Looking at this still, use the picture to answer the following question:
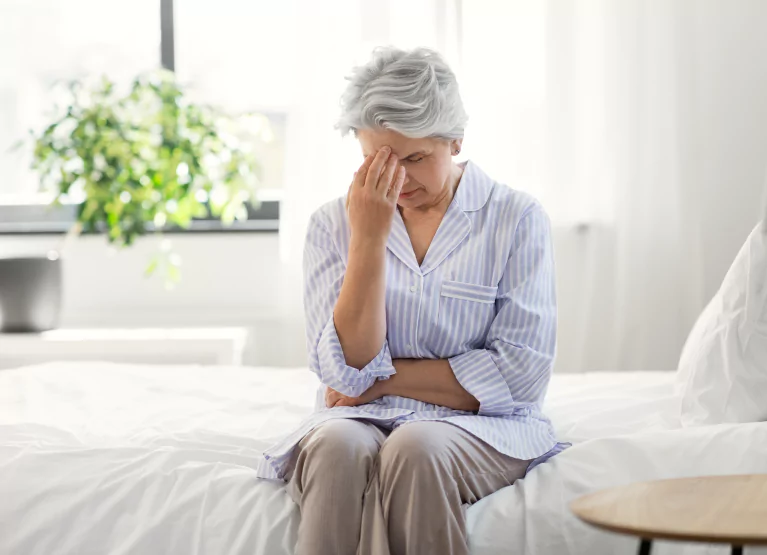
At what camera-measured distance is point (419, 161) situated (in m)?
1.72

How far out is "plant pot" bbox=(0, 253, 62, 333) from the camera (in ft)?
10.3

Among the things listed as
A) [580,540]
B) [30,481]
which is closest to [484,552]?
[580,540]

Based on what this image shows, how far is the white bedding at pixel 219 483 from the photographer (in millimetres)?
1425

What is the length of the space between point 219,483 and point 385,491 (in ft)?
0.99

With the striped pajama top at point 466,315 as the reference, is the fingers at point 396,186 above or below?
above

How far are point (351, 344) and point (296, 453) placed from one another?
7.7 inches

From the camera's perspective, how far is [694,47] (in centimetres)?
308

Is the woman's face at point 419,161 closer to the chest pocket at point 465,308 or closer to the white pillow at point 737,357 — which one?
the chest pocket at point 465,308

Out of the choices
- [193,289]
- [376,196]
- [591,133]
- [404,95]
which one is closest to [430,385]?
[376,196]

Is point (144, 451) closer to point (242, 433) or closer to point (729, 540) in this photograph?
point (242, 433)

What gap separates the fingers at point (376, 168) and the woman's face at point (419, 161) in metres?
0.02

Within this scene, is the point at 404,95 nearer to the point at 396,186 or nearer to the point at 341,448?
the point at 396,186

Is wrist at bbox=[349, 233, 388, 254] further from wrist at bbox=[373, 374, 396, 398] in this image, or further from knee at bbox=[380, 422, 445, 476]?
knee at bbox=[380, 422, 445, 476]

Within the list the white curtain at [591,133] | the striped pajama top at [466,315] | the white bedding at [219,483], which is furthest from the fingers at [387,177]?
the white curtain at [591,133]
